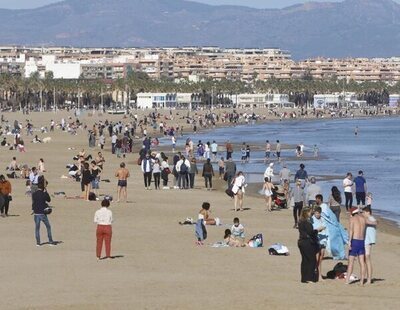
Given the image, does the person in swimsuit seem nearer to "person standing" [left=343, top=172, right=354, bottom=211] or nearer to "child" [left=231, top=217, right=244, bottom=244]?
"person standing" [left=343, top=172, right=354, bottom=211]

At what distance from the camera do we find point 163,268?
57.8ft

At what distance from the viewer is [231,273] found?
56.3ft

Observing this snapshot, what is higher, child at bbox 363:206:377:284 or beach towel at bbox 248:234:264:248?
child at bbox 363:206:377:284

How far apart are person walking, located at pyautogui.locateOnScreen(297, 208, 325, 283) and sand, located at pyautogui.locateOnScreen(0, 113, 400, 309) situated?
0.66 feet

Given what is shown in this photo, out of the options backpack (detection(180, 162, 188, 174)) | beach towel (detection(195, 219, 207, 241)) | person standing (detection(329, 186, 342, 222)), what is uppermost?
person standing (detection(329, 186, 342, 222))

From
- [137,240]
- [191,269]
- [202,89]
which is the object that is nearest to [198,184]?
[137,240]

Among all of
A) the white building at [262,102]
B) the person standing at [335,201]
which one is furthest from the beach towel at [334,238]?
the white building at [262,102]

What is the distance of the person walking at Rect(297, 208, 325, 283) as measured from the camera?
53.3 ft

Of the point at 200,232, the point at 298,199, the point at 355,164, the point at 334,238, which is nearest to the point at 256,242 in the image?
the point at 200,232

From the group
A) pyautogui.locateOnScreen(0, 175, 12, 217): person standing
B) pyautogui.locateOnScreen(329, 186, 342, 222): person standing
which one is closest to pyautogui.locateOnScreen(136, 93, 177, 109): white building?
pyautogui.locateOnScreen(0, 175, 12, 217): person standing

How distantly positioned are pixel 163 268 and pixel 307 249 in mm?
2436

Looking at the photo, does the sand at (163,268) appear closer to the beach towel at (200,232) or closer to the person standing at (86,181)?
the beach towel at (200,232)

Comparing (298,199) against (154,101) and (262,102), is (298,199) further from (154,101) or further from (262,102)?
(262,102)

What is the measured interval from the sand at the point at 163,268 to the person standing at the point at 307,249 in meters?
0.20
